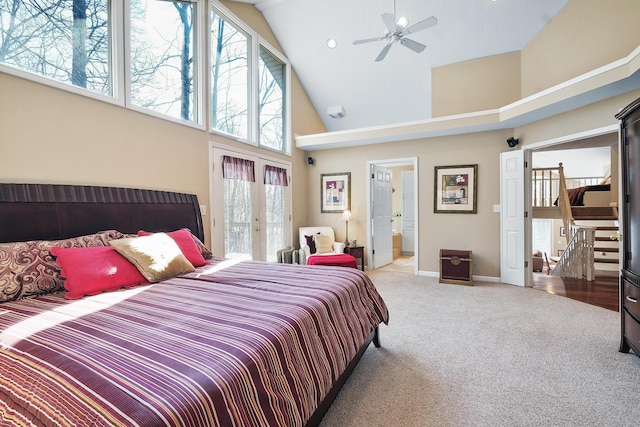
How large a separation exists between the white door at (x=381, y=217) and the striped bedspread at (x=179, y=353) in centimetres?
377

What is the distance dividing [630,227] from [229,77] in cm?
468

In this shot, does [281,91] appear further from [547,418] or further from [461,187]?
[547,418]

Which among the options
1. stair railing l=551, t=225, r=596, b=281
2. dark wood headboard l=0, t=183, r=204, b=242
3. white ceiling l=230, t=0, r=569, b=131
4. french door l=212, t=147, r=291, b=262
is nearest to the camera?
dark wood headboard l=0, t=183, r=204, b=242

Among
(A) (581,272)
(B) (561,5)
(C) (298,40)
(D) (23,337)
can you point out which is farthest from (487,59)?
(D) (23,337)

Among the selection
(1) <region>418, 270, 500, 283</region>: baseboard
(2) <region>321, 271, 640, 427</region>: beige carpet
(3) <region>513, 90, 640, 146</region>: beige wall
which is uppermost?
(3) <region>513, 90, 640, 146</region>: beige wall

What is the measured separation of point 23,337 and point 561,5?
20.7ft

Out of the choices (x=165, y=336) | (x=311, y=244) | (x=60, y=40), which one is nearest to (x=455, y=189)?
(x=311, y=244)

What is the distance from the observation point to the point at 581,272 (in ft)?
16.5

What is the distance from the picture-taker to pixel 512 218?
4.50 metres

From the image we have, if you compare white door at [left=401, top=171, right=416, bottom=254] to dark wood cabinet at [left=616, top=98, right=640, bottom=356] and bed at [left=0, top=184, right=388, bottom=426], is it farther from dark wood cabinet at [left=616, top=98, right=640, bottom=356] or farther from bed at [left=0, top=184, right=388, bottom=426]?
bed at [left=0, top=184, right=388, bottom=426]

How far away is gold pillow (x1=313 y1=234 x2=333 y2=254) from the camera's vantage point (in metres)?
5.26

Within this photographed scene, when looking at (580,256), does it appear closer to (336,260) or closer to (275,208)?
(336,260)

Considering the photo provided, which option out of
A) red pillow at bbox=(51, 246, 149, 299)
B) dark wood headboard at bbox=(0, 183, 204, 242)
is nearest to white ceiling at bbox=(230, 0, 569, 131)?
dark wood headboard at bbox=(0, 183, 204, 242)

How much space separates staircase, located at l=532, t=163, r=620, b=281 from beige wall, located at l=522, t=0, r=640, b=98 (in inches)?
105
